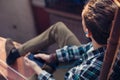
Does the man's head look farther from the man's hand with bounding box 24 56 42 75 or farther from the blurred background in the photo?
the blurred background

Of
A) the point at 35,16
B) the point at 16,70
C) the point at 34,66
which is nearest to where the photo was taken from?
the point at 34,66

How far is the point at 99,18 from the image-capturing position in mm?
869

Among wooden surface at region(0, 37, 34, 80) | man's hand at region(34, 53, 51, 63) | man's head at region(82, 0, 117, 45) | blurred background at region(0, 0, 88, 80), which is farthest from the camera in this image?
blurred background at region(0, 0, 88, 80)

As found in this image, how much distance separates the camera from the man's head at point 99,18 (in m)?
0.85

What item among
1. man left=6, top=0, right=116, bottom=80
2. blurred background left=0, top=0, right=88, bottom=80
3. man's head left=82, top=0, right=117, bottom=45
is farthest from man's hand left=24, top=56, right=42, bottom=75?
blurred background left=0, top=0, right=88, bottom=80

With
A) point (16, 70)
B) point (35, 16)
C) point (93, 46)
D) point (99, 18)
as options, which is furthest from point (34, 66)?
point (35, 16)

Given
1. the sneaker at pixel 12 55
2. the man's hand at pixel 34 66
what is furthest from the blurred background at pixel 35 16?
the man's hand at pixel 34 66

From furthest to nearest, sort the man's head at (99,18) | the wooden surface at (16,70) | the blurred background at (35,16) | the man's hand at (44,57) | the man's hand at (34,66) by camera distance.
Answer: the blurred background at (35,16) → the wooden surface at (16,70) → the man's hand at (44,57) → the man's hand at (34,66) → the man's head at (99,18)

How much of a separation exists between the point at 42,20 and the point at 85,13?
1.54 m

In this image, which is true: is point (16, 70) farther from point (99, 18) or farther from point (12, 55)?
point (99, 18)

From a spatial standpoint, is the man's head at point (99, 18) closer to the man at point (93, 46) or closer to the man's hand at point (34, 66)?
→ the man at point (93, 46)

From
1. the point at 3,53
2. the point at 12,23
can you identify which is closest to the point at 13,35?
the point at 12,23

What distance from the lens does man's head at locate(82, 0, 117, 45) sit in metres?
0.85

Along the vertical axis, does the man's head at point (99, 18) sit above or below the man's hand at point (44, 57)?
above
